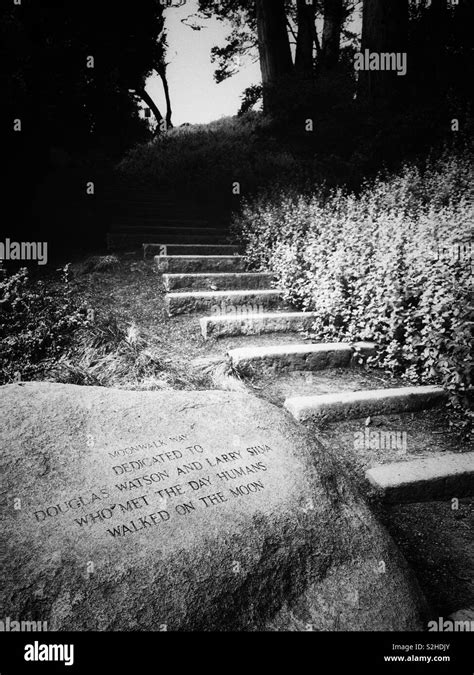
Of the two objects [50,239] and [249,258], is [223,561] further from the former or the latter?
[50,239]

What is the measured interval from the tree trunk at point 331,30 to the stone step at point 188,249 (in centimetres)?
1415

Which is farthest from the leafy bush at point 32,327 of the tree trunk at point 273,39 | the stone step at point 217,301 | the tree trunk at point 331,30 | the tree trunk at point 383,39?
the tree trunk at point 331,30

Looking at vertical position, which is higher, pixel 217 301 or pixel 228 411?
pixel 217 301

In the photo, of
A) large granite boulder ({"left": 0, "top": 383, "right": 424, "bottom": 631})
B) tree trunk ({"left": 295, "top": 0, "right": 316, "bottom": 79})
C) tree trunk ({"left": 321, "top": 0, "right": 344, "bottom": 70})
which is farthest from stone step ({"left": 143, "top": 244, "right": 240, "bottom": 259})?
tree trunk ({"left": 321, "top": 0, "right": 344, "bottom": 70})

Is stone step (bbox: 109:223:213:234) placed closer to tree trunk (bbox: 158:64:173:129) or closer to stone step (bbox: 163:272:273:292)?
stone step (bbox: 163:272:273:292)

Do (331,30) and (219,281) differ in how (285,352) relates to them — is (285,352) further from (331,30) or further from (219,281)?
(331,30)

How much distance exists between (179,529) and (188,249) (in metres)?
5.05

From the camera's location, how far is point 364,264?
377cm

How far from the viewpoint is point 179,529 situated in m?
1.64

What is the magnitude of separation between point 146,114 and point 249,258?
21779mm

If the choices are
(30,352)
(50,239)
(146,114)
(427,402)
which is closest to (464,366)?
(427,402)

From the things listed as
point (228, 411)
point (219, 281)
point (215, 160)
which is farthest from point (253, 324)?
point (215, 160)

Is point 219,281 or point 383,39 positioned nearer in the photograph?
point 219,281
